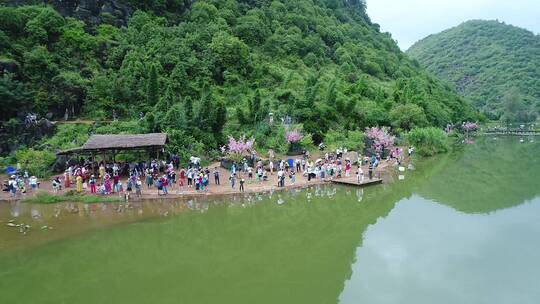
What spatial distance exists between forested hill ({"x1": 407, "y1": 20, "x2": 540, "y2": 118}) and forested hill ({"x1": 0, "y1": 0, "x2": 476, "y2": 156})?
50.5m

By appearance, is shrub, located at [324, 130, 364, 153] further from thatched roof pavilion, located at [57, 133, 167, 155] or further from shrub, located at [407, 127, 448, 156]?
thatched roof pavilion, located at [57, 133, 167, 155]

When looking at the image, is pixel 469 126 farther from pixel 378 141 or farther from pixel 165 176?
pixel 165 176

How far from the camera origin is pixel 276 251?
15891 millimetres

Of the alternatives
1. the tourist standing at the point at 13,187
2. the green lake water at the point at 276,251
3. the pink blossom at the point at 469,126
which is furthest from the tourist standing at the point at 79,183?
the pink blossom at the point at 469,126

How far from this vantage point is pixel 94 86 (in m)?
39.5

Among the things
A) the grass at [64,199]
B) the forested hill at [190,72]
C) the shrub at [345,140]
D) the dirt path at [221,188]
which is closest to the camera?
the grass at [64,199]

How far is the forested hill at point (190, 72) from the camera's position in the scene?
3672 centimetres

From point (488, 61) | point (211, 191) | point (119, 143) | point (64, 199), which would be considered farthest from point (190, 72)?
point (488, 61)

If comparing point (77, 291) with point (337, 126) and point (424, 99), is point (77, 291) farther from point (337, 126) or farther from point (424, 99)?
point (424, 99)

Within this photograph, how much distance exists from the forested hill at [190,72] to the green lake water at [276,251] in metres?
12.9

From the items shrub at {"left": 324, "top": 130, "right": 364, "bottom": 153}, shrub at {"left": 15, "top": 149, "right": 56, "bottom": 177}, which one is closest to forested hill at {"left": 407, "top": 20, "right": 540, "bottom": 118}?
shrub at {"left": 324, "top": 130, "right": 364, "bottom": 153}

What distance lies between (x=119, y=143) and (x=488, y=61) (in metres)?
132

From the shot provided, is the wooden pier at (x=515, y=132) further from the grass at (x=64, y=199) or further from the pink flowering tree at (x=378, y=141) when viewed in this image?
the grass at (x=64, y=199)

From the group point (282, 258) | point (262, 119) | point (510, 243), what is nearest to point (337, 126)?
point (262, 119)
